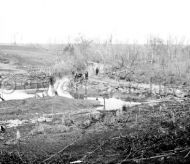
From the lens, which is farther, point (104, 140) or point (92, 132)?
point (92, 132)

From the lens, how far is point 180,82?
33.8 m

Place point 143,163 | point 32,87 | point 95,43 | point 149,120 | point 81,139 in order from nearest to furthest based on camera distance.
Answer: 1. point 143,163
2. point 81,139
3. point 149,120
4. point 32,87
5. point 95,43

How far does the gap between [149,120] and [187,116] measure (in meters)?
2.03

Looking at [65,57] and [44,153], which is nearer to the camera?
[44,153]

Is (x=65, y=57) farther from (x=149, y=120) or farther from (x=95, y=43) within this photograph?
(x=149, y=120)

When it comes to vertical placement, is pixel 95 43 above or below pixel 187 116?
above

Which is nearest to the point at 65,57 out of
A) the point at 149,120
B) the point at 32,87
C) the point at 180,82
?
the point at 32,87

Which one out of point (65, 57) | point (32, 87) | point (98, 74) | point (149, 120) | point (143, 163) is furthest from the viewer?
point (65, 57)

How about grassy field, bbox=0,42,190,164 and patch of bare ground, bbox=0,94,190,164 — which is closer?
patch of bare ground, bbox=0,94,190,164

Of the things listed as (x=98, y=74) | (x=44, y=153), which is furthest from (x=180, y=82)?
(x=44, y=153)

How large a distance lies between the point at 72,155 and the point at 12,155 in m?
2.20

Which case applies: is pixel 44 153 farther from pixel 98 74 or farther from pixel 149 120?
pixel 98 74

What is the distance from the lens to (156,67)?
41938 millimetres

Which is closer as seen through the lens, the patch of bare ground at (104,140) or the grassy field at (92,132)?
the patch of bare ground at (104,140)
